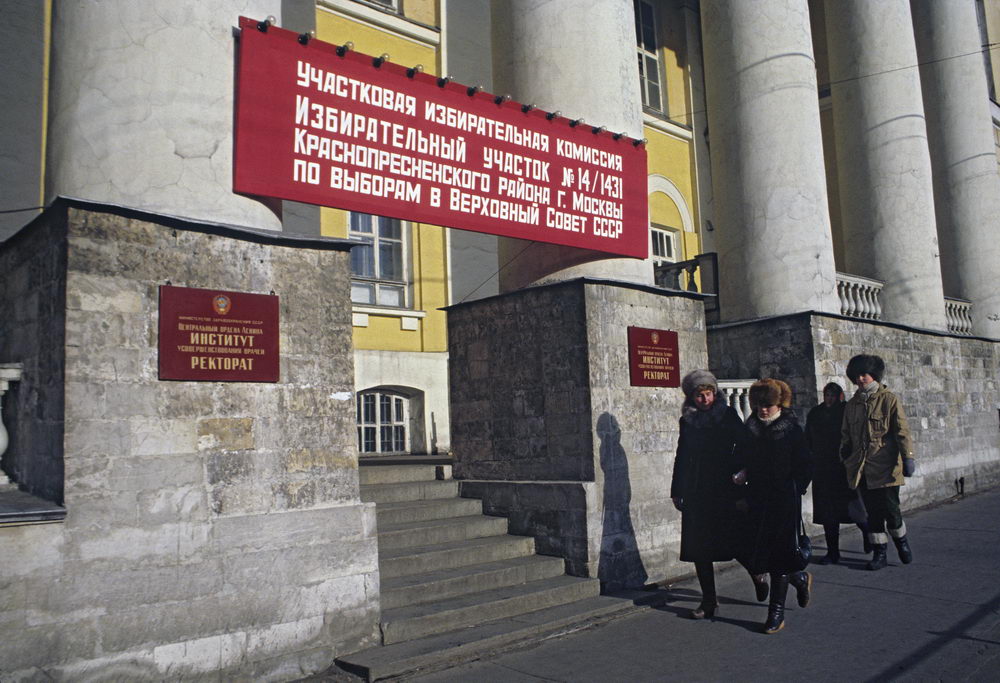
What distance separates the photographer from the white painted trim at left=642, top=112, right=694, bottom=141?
17109 millimetres

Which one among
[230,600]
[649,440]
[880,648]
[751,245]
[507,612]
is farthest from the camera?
[751,245]

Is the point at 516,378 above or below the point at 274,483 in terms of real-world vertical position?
above

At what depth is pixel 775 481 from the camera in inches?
228

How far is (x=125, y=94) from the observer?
495 centimetres

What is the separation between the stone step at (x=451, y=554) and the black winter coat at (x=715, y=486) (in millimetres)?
1561

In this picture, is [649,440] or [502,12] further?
[502,12]

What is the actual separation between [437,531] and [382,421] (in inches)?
239

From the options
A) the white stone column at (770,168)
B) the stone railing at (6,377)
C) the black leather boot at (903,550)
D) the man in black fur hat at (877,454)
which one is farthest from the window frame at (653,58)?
the stone railing at (6,377)

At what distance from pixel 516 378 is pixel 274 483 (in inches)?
121

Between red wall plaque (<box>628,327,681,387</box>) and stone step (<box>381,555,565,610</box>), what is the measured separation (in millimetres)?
1807

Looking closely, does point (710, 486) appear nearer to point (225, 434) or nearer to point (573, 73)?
point (225, 434)

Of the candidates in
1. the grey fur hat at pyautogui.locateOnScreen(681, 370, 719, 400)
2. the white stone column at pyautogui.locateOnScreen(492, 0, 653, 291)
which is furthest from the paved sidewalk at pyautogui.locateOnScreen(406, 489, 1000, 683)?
the white stone column at pyautogui.locateOnScreen(492, 0, 653, 291)

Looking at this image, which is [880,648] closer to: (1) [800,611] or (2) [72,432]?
(1) [800,611]

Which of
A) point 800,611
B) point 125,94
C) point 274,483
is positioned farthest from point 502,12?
point 800,611
